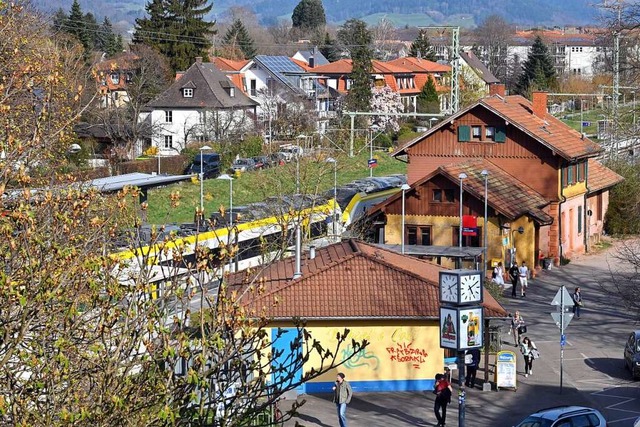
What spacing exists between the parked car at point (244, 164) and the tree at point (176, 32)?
31.1m

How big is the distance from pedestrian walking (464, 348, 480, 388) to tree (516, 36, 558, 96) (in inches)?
3604

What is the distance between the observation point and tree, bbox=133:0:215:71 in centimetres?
10075

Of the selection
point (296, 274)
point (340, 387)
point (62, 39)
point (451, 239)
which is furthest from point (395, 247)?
point (62, 39)

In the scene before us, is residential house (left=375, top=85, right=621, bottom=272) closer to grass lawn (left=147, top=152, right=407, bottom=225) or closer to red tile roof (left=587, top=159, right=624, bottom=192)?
red tile roof (left=587, top=159, right=624, bottom=192)

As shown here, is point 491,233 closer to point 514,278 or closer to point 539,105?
point 514,278

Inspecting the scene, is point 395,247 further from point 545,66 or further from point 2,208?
point 545,66

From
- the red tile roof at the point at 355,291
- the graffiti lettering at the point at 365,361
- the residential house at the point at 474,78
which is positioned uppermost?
the residential house at the point at 474,78

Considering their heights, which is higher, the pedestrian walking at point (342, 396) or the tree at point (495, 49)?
the tree at point (495, 49)

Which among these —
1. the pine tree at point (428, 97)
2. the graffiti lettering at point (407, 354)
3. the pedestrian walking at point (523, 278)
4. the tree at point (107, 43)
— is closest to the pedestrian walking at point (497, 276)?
the pedestrian walking at point (523, 278)

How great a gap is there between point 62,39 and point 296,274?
1920 inches

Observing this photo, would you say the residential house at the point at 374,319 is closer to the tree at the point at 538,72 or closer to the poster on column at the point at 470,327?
the poster on column at the point at 470,327

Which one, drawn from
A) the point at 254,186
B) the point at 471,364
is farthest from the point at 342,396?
the point at 254,186

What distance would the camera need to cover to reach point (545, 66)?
11994 cm

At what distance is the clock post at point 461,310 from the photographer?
21.7m
